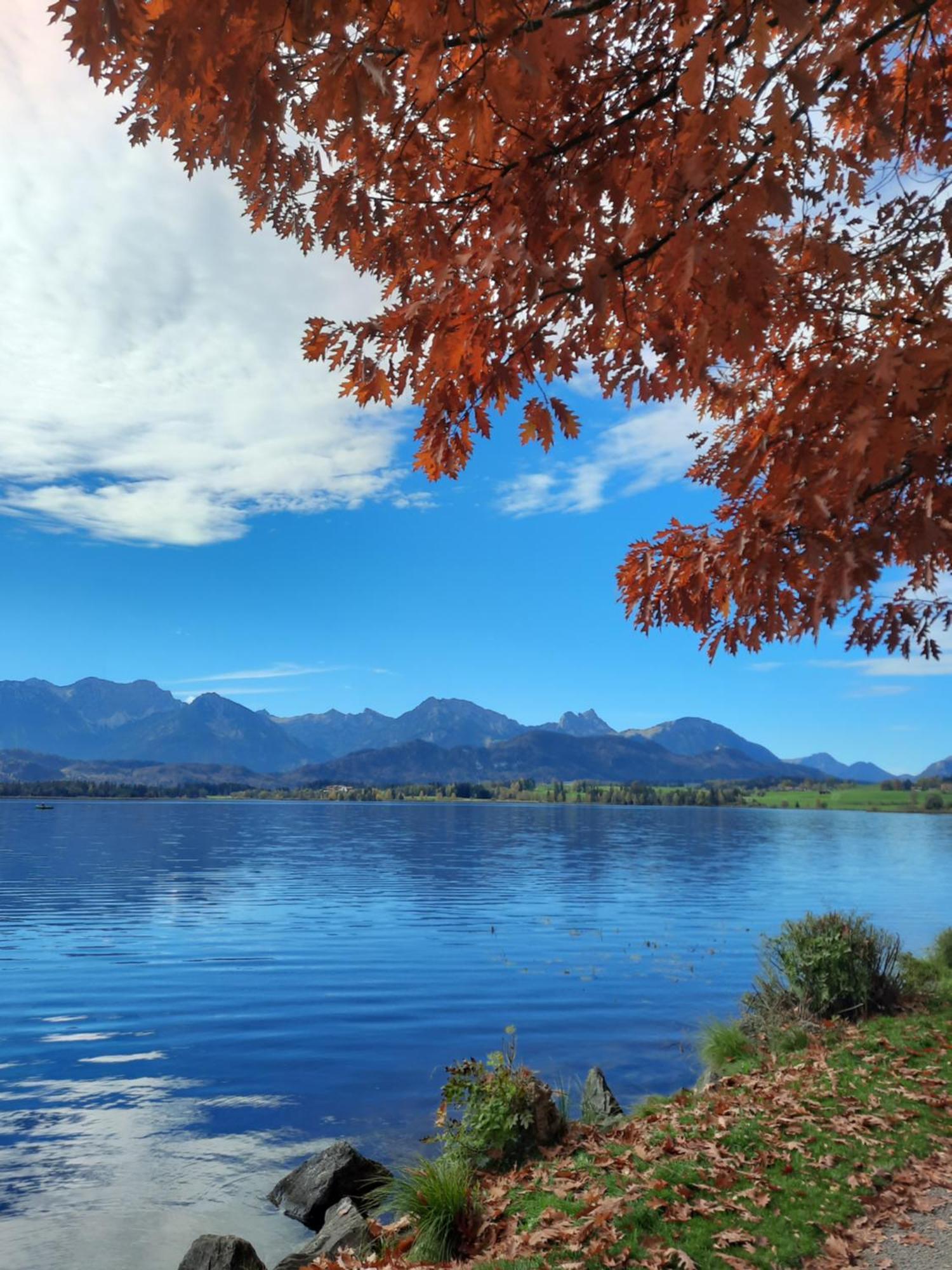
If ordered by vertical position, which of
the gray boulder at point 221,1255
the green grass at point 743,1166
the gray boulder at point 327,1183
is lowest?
the gray boulder at point 327,1183

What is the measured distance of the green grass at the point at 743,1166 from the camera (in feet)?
25.1

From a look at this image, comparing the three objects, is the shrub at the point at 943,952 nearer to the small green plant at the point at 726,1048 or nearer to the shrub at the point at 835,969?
the shrub at the point at 835,969

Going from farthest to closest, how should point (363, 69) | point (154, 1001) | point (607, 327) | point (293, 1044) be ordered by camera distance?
point (154, 1001)
point (293, 1044)
point (607, 327)
point (363, 69)

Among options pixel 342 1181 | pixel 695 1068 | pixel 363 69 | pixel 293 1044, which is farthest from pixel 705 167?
pixel 293 1044

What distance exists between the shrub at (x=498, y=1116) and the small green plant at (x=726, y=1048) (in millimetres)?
6655

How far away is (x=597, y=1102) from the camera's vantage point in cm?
1487

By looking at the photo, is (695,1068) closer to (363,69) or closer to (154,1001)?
(154,1001)

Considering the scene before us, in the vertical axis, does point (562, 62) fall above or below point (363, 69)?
above

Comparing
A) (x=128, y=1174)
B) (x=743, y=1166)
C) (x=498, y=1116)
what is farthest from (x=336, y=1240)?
(x=128, y=1174)

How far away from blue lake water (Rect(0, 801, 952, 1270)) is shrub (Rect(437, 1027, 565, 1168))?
3.69 metres

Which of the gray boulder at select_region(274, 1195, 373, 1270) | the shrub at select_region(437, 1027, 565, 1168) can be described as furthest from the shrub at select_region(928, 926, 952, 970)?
the gray boulder at select_region(274, 1195, 373, 1270)

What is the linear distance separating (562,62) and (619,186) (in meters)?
0.79

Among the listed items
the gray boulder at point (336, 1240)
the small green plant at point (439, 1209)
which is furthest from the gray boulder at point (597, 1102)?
the small green plant at point (439, 1209)

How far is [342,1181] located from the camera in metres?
13.3
